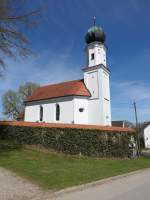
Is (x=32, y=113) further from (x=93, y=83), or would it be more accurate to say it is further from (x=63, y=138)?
(x=63, y=138)

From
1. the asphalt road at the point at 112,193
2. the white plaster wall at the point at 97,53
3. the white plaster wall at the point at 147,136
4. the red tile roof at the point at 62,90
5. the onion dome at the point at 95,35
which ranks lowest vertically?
the asphalt road at the point at 112,193

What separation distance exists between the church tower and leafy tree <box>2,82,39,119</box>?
24.2m

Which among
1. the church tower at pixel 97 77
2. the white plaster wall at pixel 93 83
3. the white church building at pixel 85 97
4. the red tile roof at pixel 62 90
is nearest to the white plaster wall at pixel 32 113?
the white church building at pixel 85 97

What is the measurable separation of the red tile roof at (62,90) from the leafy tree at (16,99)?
16778 millimetres

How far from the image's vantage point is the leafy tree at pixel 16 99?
6284cm

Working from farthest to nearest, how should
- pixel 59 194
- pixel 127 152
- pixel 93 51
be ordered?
pixel 93 51
pixel 127 152
pixel 59 194

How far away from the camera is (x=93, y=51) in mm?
42406

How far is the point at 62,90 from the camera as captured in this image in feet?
138

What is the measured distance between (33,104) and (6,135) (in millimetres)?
21774

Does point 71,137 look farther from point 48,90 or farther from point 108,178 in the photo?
point 48,90

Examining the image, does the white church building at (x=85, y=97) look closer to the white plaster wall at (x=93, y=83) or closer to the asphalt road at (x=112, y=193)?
the white plaster wall at (x=93, y=83)

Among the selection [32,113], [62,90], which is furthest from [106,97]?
[32,113]

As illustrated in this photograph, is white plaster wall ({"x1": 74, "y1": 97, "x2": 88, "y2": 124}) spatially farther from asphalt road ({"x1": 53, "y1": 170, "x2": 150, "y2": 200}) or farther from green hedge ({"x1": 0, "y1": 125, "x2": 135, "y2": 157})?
asphalt road ({"x1": 53, "y1": 170, "x2": 150, "y2": 200})

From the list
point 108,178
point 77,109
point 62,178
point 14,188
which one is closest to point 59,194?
point 14,188
